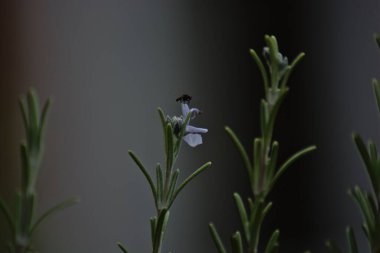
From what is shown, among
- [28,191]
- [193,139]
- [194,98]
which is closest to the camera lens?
[28,191]

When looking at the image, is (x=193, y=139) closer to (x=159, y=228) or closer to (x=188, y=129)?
(x=188, y=129)

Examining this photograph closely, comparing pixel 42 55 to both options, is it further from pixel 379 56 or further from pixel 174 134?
pixel 174 134

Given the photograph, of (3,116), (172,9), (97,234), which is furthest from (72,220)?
(172,9)

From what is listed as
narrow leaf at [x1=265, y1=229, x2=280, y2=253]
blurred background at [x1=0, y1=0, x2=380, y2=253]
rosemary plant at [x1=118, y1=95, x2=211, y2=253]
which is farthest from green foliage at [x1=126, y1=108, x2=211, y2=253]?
blurred background at [x1=0, y1=0, x2=380, y2=253]

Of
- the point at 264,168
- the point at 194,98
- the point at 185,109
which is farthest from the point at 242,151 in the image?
the point at 194,98

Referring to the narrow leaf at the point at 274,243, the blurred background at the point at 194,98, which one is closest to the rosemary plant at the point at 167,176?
the narrow leaf at the point at 274,243
